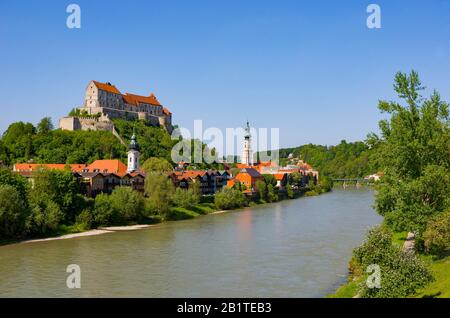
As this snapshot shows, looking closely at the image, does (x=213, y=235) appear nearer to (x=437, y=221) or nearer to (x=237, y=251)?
(x=237, y=251)

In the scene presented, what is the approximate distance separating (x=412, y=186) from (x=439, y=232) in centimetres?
235

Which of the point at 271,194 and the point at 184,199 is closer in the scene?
the point at 184,199

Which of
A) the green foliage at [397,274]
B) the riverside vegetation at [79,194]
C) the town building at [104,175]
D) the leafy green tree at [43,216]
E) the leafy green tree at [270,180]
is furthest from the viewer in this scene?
the leafy green tree at [270,180]

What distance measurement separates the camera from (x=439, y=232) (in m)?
20.4

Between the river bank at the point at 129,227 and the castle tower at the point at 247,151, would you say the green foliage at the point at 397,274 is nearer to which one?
the river bank at the point at 129,227

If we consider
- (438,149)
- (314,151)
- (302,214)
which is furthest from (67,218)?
(314,151)

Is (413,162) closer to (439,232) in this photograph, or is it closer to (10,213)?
(439,232)

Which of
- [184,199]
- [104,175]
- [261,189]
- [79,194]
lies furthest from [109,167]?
[261,189]

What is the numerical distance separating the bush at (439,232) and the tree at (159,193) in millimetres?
29914

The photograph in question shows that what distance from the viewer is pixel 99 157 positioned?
7275cm

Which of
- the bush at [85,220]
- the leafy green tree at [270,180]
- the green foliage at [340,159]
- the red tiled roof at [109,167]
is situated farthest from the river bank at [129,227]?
the green foliage at [340,159]

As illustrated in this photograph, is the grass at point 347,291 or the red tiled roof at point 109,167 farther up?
the red tiled roof at point 109,167

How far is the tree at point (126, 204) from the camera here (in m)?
43.7

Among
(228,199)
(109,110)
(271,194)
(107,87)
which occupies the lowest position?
(271,194)
